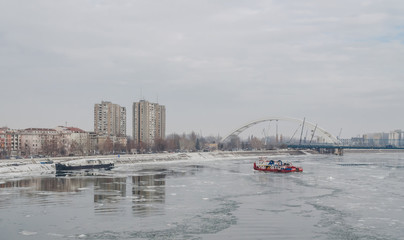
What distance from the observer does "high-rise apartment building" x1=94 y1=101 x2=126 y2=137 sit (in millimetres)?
116775

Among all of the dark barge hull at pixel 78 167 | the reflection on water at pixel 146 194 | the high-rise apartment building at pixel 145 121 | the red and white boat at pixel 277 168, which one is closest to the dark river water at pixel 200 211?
the reflection on water at pixel 146 194

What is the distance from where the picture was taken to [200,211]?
67.2 ft

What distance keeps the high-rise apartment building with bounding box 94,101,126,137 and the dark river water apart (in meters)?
86.5

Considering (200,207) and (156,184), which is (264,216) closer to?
(200,207)

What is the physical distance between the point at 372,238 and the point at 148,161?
5310cm

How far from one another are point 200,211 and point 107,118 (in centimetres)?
10120

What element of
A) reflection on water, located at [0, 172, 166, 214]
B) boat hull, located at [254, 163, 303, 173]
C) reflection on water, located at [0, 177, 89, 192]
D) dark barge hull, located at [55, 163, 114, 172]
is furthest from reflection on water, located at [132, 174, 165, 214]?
boat hull, located at [254, 163, 303, 173]

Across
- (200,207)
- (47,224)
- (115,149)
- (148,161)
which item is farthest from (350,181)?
(115,149)

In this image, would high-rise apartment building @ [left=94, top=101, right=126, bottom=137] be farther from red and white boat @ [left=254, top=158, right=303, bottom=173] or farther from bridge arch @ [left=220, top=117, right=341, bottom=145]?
red and white boat @ [left=254, top=158, right=303, bottom=173]

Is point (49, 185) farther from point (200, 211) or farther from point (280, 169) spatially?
point (280, 169)

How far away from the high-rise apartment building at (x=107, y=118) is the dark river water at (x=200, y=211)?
86.5m

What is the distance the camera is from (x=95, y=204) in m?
22.3

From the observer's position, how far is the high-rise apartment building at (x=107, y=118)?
383 feet

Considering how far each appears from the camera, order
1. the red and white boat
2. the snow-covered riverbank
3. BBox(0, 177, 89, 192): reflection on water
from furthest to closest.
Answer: the red and white boat
the snow-covered riverbank
BBox(0, 177, 89, 192): reflection on water
